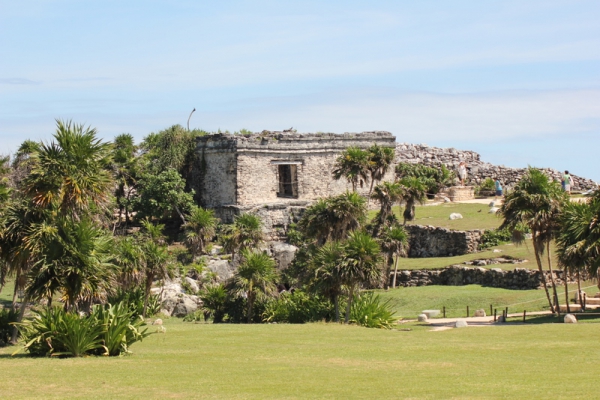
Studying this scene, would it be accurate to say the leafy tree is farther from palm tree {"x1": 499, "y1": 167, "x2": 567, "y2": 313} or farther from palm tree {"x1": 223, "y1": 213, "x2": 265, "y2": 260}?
palm tree {"x1": 499, "y1": 167, "x2": 567, "y2": 313}

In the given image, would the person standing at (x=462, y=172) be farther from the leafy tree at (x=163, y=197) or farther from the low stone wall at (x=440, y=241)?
the leafy tree at (x=163, y=197)

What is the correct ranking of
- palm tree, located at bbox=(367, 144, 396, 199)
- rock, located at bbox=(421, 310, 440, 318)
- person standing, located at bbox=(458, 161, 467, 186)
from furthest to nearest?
person standing, located at bbox=(458, 161, 467, 186) < palm tree, located at bbox=(367, 144, 396, 199) < rock, located at bbox=(421, 310, 440, 318)

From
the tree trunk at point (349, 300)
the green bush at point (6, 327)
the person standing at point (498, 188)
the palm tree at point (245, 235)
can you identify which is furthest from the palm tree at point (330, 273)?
the person standing at point (498, 188)

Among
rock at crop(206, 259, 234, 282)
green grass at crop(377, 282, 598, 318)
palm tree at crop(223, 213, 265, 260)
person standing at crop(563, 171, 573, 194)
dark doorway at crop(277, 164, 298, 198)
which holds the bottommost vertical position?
green grass at crop(377, 282, 598, 318)

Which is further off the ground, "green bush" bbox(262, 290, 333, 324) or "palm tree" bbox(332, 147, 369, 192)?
"palm tree" bbox(332, 147, 369, 192)

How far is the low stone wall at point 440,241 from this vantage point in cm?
4188

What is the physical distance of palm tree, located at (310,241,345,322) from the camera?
28.8m

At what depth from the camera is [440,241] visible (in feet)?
141

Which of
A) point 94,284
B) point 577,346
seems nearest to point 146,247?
point 94,284

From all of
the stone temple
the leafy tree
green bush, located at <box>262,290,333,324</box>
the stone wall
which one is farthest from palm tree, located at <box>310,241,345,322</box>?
the stone wall

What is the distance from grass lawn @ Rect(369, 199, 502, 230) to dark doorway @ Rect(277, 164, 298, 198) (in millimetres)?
4343

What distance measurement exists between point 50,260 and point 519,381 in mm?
9969

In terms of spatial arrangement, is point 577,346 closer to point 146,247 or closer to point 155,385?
point 155,385

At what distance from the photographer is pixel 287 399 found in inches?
538
